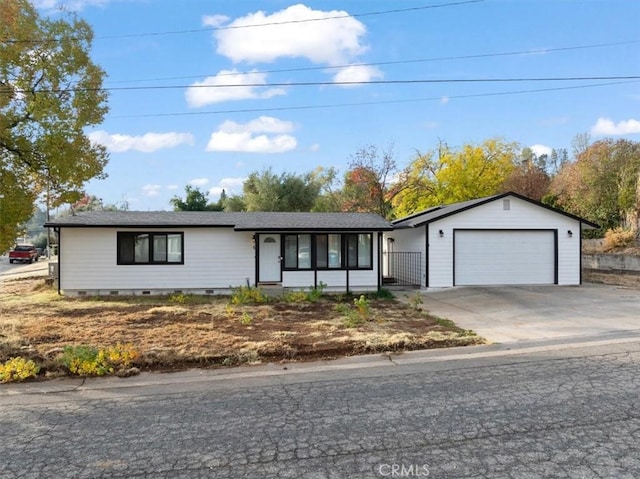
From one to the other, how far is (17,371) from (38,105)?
733cm

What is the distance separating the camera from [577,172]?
26.3m

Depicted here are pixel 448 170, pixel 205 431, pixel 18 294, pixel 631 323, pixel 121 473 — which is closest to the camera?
pixel 121 473

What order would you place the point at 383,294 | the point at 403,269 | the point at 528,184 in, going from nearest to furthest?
the point at 383,294 → the point at 403,269 → the point at 528,184

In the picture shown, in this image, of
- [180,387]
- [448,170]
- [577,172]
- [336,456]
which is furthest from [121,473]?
[448,170]

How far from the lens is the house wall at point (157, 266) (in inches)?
578

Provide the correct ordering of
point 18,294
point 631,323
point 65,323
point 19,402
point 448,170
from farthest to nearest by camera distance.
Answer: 1. point 448,170
2. point 18,294
3. point 65,323
4. point 631,323
5. point 19,402

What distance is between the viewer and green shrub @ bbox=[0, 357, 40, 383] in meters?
5.59

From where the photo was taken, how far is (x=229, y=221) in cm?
1548

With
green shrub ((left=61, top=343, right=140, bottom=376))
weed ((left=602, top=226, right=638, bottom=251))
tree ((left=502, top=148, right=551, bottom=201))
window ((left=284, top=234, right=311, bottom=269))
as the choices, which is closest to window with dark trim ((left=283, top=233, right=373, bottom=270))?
window ((left=284, top=234, right=311, bottom=269))

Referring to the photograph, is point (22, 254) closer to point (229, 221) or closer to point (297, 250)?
point (229, 221)

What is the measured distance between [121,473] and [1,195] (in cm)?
964

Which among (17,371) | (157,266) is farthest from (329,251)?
(17,371)

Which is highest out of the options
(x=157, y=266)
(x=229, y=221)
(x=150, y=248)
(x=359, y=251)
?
(x=229, y=221)

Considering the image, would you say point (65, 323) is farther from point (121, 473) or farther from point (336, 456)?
point (336, 456)
